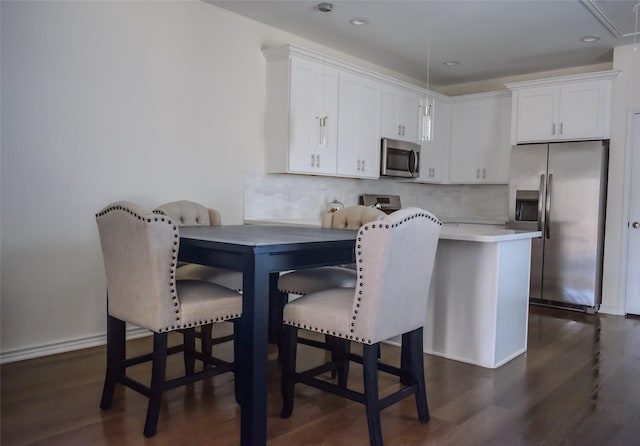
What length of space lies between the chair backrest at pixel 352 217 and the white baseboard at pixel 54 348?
1.61 meters

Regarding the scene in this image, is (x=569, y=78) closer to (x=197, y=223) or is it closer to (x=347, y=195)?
(x=347, y=195)

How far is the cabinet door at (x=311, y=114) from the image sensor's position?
4.36m

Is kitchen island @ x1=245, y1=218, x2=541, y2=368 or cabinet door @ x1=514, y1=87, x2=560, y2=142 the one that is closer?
kitchen island @ x1=245, y1=218, x2=541, y2=368

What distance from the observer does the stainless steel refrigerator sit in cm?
494

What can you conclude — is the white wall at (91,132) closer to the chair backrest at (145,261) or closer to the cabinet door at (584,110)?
the chair backrest at (145,261)

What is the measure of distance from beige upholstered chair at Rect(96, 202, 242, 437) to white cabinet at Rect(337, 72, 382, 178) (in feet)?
9.00

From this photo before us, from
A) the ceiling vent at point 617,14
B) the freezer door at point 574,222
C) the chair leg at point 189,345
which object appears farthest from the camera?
the freezer door at point 574,222

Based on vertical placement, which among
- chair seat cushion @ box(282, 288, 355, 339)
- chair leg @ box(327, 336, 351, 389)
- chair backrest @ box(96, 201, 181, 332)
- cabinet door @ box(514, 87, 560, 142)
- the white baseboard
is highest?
cabinet door @ box(514, 87, 560, 142)

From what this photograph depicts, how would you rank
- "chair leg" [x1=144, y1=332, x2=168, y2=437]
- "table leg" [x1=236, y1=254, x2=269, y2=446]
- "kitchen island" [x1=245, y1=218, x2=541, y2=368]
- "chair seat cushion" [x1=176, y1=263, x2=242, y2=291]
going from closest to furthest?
1. "table leg" [x1=236, y1=254, x2=269, y2=446]
2. "chair leg" [x1=144, y1=332, x2=168, y2=437]
3. "chair seat cushion" [x1=176, y1=263, x2=242, y2=291]
4. "kitchen island" [x1=245, y1=218, x2=541, y2=368]

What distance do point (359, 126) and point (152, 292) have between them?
10.7 ft

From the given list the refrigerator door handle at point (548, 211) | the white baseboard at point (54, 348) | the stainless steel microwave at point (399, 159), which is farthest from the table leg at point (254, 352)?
the refrigerator door handle at point (548, 211)

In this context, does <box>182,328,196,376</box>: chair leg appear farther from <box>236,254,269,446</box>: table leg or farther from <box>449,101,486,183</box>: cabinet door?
<box>449,101,486,183</box>: cabinet door

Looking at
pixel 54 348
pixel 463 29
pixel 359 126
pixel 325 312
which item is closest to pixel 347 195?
pixel 359 126

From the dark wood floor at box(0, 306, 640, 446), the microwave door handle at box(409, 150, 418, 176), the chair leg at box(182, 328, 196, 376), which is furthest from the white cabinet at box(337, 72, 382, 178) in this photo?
the chair leg at box(182, 328, 196, 376)
